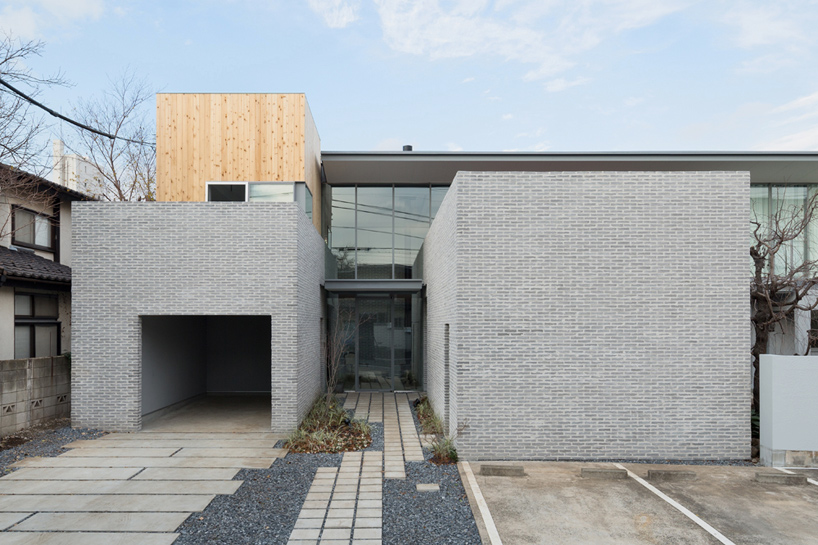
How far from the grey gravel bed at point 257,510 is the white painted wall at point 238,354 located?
691 centimetres

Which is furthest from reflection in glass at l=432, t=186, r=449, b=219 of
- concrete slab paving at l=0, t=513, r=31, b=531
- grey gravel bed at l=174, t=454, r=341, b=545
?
concrete slab paving at l=0, t=513, r=31, b=531

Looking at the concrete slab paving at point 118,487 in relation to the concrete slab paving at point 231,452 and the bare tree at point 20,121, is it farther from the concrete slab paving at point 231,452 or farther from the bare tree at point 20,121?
the bare tree at point 20,121

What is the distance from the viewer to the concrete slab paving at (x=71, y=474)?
6.60 meters

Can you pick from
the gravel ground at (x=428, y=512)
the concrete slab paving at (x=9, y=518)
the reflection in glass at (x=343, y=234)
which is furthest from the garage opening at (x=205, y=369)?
the gravel ground at (x=428, y=512)

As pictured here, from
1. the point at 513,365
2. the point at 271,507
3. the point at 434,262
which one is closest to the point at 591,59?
the point at 434,262

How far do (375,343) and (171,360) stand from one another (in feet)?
18.6

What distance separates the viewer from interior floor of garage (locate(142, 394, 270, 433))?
31.3 ft

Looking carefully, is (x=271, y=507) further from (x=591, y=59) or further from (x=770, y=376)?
(x=591, y=59)

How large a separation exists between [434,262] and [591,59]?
26.7ft

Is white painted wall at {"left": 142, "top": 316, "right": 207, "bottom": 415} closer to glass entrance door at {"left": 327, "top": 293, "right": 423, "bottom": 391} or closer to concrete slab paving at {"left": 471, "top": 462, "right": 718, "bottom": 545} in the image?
glass entrance door at {"left": 327, "top": 293, "right": 423, "bottom": 391}

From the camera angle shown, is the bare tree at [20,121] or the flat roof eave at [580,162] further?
the flat roof eave at [580,162]

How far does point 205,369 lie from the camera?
45.1ft

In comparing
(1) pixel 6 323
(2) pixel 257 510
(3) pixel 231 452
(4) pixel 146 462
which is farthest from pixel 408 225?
(2) pixel 257 510

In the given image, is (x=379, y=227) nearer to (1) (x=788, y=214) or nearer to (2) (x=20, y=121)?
(2) (x=20, y=121)
